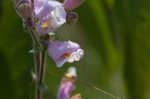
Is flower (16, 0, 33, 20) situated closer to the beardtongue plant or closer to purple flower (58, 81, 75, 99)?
the beardtongue plant

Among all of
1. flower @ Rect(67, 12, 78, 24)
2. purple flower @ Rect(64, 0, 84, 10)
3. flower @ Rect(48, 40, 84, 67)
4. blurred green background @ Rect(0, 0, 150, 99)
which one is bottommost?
blurred green background @ Rect(0, 0, 150, 99)

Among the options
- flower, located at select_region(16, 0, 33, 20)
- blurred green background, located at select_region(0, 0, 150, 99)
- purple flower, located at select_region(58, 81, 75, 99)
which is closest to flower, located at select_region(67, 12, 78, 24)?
flower, located at select_region(16, 0, 33, 20)

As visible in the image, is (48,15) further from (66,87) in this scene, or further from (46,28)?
(66,87)

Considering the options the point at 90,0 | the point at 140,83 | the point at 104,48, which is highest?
the point at 90,0

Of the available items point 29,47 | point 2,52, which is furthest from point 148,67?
point 2,52

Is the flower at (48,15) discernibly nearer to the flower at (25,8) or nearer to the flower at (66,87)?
the flower at (25,8)

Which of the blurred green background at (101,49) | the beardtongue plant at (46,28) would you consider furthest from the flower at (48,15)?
the blurred green background at (101,49)

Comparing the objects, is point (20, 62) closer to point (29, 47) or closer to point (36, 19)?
point (29, 47)
